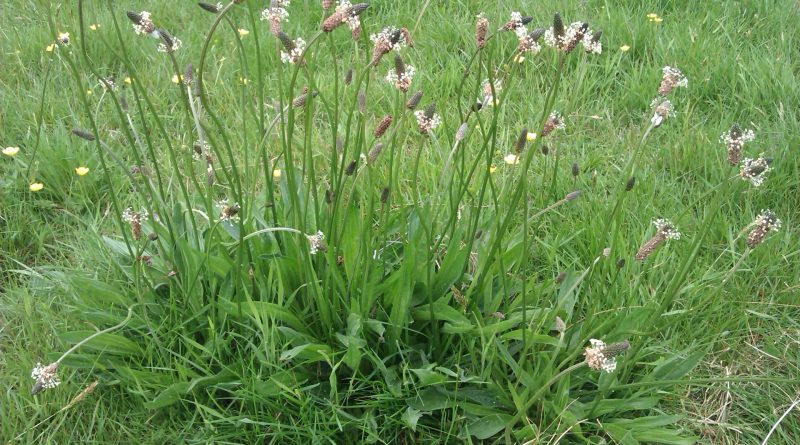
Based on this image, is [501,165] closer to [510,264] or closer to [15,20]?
[510,264]

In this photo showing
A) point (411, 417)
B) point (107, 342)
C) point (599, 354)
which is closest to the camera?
point (599, 354)

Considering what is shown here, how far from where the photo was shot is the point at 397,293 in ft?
6.40

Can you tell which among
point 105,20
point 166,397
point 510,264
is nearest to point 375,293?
point 510,264

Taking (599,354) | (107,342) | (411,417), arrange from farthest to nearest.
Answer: (107,342) → (411,417) → (599,354)

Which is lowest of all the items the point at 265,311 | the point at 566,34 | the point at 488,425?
the point at 488,425

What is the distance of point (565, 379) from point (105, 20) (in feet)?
9.61

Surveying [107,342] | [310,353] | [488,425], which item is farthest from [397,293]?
[107,342]

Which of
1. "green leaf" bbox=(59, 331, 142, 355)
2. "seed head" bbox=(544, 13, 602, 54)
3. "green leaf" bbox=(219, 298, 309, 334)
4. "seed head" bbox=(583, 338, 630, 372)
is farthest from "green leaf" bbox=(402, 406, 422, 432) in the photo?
"seed head" bbox=(544, 13, 602, 54)

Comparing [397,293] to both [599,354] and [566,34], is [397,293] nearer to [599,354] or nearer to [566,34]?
[599,354]

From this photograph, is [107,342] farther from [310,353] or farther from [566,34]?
[566,34]

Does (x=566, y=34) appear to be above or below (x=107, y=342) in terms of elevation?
above

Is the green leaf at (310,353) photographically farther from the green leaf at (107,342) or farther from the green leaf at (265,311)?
the green leaf at (107,342)

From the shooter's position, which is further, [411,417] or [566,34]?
[411,417]

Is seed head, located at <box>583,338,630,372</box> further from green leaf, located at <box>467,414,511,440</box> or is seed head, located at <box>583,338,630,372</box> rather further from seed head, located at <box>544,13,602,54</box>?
seed head, located at <box>544,13,602,54</box>
